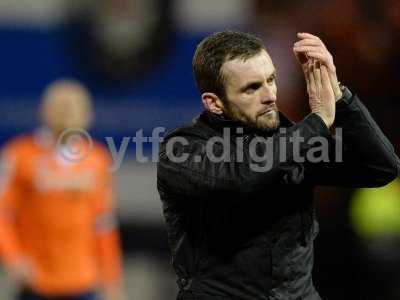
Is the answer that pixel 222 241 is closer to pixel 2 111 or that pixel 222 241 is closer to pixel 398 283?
pixel 398 283

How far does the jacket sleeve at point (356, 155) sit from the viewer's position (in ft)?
10.4

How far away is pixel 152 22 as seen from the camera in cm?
726

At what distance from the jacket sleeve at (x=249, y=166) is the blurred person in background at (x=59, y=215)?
323 centimetres

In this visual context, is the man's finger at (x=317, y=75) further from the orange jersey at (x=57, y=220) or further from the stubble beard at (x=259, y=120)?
the orange jersey at (x=57, y=220)

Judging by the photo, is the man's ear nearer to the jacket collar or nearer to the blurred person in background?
the jacket collar

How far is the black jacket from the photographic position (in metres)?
3.08

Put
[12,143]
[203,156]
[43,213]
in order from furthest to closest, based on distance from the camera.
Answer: [12,143], [43,213], [203,156]

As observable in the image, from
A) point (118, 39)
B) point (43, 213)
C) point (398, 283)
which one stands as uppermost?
point (118, 39)

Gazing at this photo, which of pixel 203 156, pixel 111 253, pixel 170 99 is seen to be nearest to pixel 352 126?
pixel 203 156

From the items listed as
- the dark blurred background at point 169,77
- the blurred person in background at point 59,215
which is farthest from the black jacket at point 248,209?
the dark blurred background at point 169,77

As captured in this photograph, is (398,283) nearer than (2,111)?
Yes

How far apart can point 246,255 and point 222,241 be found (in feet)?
0.25

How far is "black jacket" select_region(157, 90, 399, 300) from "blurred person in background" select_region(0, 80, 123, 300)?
124 inches

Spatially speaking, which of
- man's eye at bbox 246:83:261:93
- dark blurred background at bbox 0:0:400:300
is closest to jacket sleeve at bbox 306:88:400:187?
man's eye at bbox 246:83:261:93
